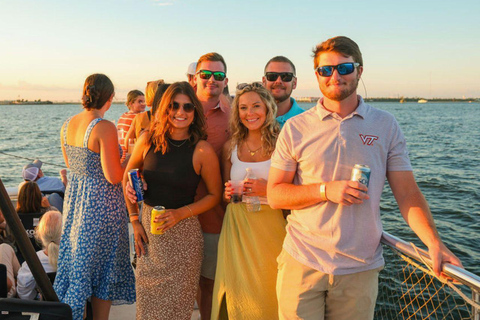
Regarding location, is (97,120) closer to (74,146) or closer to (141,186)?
(74,146)

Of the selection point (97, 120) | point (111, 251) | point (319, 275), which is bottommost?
point (111, 251)

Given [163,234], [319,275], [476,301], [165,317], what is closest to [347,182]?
[319,275]

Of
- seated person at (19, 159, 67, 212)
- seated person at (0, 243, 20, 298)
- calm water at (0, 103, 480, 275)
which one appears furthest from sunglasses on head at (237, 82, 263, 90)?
calm water at (0, 103, 480, 275)

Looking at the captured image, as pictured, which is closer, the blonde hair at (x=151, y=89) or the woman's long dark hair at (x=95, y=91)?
the woman's long dark hair at (x=95, y=91)

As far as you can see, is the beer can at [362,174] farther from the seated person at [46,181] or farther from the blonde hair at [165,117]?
the seated person at [46,181]

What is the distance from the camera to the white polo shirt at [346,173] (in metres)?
2.10

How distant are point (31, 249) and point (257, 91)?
1929 millimetres

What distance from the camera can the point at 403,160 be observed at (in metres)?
2.13

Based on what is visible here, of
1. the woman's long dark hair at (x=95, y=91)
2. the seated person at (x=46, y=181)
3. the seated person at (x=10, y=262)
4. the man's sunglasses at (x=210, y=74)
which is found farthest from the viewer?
the seated person at (x=46, y=181)

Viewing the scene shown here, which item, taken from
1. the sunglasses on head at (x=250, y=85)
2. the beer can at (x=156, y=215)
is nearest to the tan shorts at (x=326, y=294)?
the beer can at (x=156, y=215)

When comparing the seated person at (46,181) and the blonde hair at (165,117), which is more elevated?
the blonde hair at (165,117)

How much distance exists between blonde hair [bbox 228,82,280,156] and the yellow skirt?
1.51 feet

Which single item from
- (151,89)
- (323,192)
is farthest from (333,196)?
(151,89)

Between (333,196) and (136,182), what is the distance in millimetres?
1328
